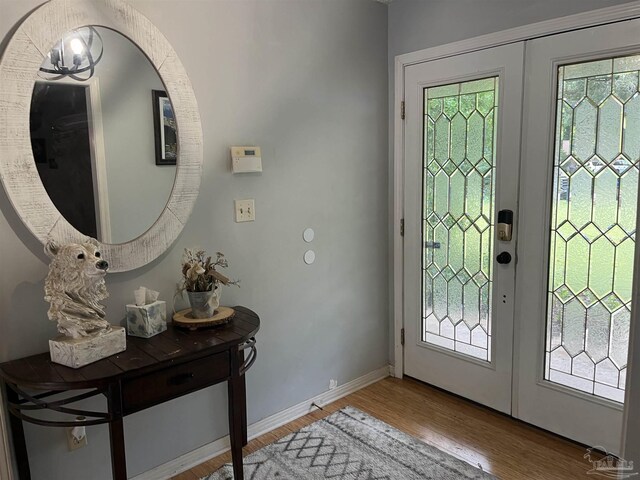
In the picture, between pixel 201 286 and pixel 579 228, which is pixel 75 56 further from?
pixel 579 228

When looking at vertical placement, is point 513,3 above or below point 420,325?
above

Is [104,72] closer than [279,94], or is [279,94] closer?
[104,72]

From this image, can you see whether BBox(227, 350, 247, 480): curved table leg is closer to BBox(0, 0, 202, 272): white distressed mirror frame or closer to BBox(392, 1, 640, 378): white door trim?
BBox(0, 0, 202, 272): white distressed mirror frame

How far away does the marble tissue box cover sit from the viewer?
1957 mm

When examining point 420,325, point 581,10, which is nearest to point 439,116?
point 581,10

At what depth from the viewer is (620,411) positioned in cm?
229

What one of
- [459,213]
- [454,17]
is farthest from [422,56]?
[459,213]

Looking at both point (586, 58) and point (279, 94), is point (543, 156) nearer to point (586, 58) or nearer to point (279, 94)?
point (586, 58)

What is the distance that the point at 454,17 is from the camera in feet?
8.94

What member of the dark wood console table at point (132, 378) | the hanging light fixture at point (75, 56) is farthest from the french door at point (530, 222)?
the hanging light fixture at point (75, 56)

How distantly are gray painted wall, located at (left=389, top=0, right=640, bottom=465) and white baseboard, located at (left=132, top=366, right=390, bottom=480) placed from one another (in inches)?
11.8

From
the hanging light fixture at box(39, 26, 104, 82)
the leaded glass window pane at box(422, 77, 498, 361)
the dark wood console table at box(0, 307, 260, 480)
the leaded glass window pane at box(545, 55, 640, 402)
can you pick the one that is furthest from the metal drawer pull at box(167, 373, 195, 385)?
the leaded glass window pane at box(545, 55, 640, 402)

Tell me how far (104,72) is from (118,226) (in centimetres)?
62

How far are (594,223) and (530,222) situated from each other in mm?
307
